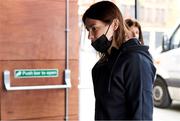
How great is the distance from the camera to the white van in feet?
13.9

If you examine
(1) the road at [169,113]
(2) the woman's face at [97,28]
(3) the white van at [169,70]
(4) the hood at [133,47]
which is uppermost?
(2) the woman's face at [97,28]

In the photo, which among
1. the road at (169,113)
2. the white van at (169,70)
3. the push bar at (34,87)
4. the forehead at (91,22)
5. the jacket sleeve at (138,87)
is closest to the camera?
the jacket sleeve at (138,87)

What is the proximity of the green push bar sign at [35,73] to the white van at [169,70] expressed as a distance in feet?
9.76

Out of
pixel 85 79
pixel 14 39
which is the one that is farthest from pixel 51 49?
pixel 85 79

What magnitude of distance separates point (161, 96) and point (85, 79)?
194 cm

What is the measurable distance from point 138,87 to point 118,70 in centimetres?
10

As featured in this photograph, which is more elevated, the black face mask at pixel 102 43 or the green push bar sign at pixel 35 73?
the black face mask at pixel 102 43

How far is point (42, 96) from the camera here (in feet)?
4.87

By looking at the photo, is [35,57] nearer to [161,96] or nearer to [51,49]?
[51,49]

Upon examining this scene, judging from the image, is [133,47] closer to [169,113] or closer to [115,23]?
[115,23]

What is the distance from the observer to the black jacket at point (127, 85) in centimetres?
114

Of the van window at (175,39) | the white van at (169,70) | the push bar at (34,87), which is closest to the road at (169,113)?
the white van at (169,70)

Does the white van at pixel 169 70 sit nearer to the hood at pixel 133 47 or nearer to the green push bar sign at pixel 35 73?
the green push bar sign at pixel 35 73

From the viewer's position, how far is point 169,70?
438 cm
